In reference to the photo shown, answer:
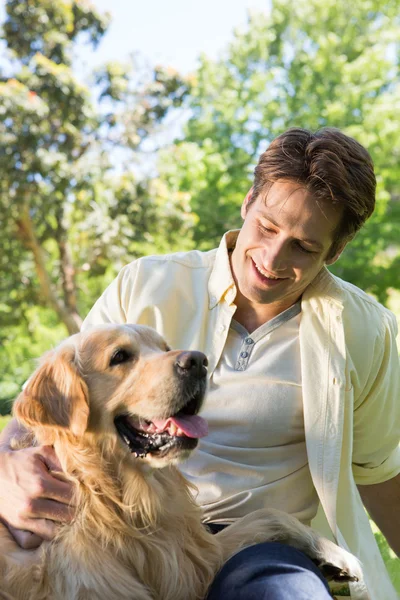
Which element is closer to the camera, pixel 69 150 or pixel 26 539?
pixel 26 539

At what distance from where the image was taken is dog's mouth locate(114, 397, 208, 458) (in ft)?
6.65

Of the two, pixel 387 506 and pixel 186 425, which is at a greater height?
pixel 186 425

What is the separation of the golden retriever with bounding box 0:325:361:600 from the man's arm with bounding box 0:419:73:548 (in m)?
0.03

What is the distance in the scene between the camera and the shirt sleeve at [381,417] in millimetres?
2549

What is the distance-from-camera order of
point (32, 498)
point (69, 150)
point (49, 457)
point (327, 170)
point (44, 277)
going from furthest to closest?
point (44, 277), point (69, 150), point (327, 170), point (49, 457), point (32, 498)

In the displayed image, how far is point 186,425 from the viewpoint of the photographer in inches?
81.0

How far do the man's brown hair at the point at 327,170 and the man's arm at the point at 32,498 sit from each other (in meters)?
1.19

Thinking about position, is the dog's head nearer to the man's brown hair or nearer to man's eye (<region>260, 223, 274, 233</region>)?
man's eye (<region>260, 223, 274, 233</region>)

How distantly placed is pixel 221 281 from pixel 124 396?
681 millimetres

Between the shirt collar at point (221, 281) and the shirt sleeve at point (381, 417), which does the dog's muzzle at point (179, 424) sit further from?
the shirt sleeve at point (381, 417)

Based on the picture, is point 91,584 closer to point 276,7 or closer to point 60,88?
point 60,88

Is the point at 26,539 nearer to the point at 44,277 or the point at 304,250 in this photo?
the point at 304,250

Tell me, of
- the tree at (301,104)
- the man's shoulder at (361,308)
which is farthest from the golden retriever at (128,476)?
the tree at (301,104)

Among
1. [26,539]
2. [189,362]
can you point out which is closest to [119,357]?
[189,362]
